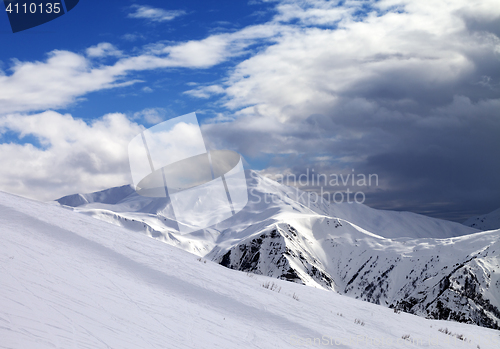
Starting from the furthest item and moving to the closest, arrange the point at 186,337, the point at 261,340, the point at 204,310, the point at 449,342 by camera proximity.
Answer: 1. the point at 449,342
2. the point at 204,310
3. the point at 261,340
4. the point at 186,337

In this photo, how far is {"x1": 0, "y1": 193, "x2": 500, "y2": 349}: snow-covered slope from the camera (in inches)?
182

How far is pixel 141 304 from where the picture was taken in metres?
5.94

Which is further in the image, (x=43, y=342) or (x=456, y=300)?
(x=456, y=300)

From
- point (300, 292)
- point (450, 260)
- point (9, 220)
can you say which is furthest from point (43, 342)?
→ point (450, 260)

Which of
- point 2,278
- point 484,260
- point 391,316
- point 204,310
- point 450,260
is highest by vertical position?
point 2,278

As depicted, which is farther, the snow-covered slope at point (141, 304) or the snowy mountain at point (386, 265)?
Answer: the snowy mountain at point (386, 265)

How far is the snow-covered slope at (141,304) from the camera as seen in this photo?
4621mm

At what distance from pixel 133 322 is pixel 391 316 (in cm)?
773

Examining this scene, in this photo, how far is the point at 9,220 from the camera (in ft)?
28.3

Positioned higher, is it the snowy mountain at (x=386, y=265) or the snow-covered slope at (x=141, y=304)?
the snow-covered slope at (x=141, y=304)

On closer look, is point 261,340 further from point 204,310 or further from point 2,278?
point 2,278

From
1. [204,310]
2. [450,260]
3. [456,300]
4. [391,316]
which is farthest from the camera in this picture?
[450,260]

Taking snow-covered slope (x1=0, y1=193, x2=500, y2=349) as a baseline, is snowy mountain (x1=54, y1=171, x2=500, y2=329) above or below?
below

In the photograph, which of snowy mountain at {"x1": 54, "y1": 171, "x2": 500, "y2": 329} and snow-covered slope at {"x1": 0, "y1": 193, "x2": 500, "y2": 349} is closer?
snow-covered slope at {"x1": 0, "y1": 193, "x2": 500, "y2": 349}
